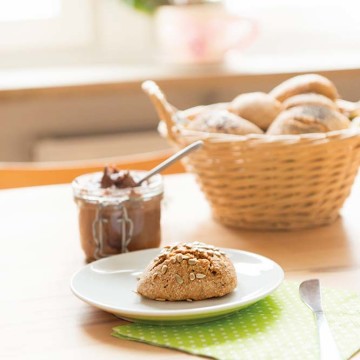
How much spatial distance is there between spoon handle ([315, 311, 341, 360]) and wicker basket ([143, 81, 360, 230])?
352 millimetres

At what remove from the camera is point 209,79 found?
2611 mm

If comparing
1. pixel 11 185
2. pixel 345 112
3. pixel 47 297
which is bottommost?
pixel 11 185

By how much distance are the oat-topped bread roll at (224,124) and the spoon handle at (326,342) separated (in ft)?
1.41

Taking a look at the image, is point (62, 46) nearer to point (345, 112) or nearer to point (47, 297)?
point (345, 112)

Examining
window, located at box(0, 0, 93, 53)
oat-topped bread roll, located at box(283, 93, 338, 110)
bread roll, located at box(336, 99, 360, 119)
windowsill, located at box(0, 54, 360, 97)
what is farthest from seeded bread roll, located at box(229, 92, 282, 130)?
window, located at box(0, 0, 93, 53)

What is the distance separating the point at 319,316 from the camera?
3.03 feet

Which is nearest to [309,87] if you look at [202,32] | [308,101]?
[308,101]

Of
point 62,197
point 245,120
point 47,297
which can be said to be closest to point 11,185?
point 62,197

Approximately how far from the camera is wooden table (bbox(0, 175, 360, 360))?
0.88 metres

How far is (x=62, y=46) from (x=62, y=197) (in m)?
1.47

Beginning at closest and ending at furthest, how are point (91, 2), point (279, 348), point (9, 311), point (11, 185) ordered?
point (279, 348)
point (9, 311)
point (11, 185)
point (91, 2)

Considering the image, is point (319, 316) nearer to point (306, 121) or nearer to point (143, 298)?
point (143, 298)

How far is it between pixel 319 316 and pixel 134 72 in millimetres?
1859

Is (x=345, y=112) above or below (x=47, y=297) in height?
above
